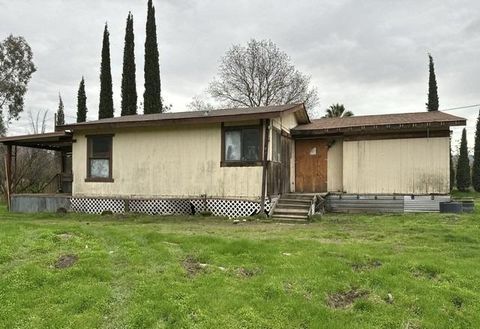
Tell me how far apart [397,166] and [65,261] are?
11.1 meters

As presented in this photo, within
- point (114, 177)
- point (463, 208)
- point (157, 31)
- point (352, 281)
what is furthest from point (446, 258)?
point (157, 31)

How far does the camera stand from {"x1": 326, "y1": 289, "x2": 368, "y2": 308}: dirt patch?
5.02 m

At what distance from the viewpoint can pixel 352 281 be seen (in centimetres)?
557

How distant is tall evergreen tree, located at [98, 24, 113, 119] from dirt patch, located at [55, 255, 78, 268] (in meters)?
23.3

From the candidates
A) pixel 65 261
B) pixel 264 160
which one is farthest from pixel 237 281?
pixel 264 160

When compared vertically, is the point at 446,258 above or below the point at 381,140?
below

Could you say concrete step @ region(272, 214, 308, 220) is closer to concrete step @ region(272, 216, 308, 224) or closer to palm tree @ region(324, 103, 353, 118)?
concrete step @ region(272, 216, 308, 224)

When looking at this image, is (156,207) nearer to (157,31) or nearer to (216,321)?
(216,321)

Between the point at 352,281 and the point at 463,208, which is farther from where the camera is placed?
the point at 463,208

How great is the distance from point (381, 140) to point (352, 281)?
9431mm

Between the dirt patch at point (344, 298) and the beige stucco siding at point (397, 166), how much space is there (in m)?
9.34

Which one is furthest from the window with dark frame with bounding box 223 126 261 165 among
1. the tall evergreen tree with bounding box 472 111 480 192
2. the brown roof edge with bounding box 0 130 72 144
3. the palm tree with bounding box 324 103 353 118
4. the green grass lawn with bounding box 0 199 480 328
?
the tall evergreen tree with bounding box 472 111 480 192

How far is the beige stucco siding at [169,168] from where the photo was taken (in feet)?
41.5

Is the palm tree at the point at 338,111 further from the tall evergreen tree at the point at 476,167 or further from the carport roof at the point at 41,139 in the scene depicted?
the carport roof at the point at 41,139
